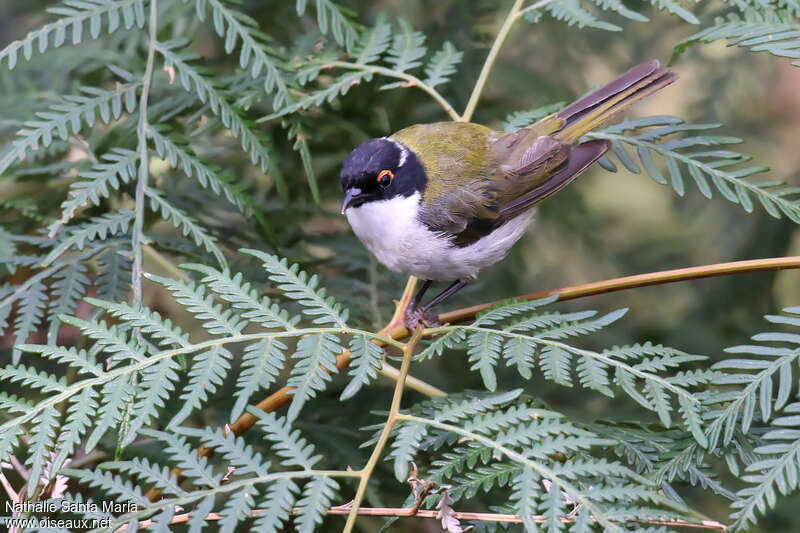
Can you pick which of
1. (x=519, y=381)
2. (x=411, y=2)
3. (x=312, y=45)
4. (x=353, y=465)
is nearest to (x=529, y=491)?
(x=353, y=465)

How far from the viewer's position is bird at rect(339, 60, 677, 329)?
9.00ft

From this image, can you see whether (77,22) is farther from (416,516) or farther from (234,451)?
(416,516)

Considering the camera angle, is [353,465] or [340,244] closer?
[353,465]

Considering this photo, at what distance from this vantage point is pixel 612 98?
2.85 meters

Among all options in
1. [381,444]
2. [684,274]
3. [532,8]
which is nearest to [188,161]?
[381,444]

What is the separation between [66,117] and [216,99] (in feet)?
1.42

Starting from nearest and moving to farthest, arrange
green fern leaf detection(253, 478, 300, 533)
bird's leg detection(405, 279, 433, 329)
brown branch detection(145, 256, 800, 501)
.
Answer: green fern leaf detection(253, 478, 300, 533)
brown branch detection(145, 256, 800, 501)
bird's leg detection(405, 279, 433, 329)

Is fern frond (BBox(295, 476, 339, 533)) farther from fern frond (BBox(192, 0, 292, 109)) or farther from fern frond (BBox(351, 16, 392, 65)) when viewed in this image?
fern frond (BBox(351, 16, 392, 65))

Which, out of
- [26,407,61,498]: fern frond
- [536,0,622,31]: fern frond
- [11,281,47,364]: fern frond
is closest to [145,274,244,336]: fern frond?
[26,407,61,498]: fern frond

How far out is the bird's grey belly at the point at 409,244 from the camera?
2.71 meters

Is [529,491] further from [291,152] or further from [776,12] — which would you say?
[291,152]

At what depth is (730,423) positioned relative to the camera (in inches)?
70.2

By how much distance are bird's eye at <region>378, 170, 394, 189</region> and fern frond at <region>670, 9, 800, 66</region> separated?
0.99m

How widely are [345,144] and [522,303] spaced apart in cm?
153
